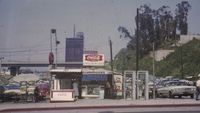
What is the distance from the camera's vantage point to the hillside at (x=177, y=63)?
8325 centimetres

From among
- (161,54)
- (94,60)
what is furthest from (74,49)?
(161,54)

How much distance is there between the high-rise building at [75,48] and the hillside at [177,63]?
749 inches

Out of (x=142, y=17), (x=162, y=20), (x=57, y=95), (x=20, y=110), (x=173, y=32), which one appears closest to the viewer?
(x=20, y=110)

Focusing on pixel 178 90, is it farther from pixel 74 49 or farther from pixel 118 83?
pixel 74 49

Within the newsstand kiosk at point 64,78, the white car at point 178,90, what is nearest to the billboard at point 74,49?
the newsstand kiosk at point 64,78

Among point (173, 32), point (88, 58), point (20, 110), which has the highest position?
point (173, 32)

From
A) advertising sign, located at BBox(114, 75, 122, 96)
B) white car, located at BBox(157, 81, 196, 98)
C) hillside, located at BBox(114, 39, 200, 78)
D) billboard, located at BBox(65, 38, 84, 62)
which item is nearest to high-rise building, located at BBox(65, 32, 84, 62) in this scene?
billboard, located at BBox(65, 38, 84, 62)

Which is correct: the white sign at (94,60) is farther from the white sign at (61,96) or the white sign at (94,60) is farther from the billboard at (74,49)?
the billboard at (74,49)

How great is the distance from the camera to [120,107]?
1231 inches

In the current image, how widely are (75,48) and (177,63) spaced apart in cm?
2647

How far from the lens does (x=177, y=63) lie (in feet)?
292

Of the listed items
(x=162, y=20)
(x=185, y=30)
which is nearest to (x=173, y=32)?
(x=185, y=30)

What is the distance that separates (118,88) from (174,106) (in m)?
15.6

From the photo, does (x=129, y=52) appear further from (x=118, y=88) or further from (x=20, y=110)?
→ (x=20, y=110)
